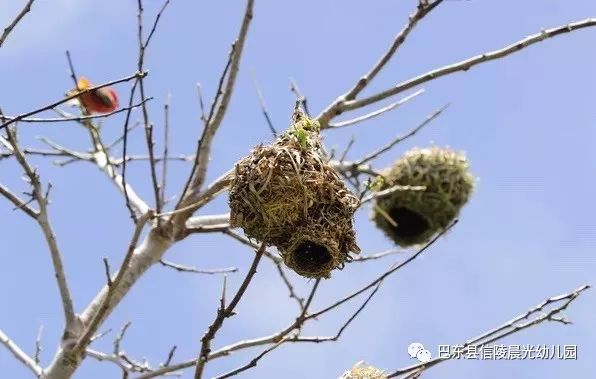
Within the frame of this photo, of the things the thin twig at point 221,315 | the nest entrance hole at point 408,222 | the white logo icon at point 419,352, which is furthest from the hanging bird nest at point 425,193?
the thin twig at point 221,315

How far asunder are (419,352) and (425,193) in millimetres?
2304

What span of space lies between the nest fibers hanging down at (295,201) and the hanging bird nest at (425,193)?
2.42 m

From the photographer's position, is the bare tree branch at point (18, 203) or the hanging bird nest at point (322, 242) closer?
the hanging bird nest at point (322, 242)

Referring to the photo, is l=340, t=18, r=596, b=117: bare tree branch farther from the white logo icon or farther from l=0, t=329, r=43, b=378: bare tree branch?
l=0, t=329, r=43, b=378: bare tree branch

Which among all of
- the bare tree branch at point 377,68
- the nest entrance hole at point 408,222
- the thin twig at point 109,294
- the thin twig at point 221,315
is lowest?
the thin twig at point 221,315

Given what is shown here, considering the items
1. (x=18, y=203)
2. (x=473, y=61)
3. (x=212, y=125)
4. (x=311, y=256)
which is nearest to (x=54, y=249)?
(x=18, y=203)

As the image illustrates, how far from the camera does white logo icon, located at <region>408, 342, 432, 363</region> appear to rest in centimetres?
335

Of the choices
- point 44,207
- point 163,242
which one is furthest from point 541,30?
point 44,207

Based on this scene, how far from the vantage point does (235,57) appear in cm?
398

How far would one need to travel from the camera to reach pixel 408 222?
584cm

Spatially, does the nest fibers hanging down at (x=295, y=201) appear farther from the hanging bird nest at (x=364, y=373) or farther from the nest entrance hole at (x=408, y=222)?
the nest entrance hole at (x=408, y=222)

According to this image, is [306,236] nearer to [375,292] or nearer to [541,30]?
[375,292]

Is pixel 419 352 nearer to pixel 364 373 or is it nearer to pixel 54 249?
pixel 364 373

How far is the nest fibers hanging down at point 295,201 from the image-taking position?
2.93 metres
